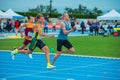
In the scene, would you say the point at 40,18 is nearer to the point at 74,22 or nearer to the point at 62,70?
the point at 62,70

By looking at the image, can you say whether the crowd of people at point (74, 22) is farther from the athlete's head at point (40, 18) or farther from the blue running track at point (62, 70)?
the athlete's head at point (40, 18)

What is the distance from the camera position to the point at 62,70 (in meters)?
12.7

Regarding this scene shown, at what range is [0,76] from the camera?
11.1m

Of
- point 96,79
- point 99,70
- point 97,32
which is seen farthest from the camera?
point 97,32

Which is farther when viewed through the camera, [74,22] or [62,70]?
[74,22]

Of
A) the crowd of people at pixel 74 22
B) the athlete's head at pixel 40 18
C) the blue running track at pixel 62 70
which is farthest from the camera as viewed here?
the crowd of people at pixel 74 22

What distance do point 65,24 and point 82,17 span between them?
53.7 m

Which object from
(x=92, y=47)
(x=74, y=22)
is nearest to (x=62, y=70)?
(x=92, y=47)

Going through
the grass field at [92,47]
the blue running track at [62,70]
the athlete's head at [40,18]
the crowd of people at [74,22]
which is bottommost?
the crowd of people at [74,22]

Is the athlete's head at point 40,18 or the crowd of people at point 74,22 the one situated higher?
the athlete's head at point 40,18

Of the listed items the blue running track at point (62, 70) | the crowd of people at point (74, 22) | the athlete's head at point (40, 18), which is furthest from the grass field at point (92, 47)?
the crowd of people at point (74, 22)

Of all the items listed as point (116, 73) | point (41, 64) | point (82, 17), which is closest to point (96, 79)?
point (116, 73)

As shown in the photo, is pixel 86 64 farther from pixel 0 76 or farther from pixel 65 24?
pixel 0 76

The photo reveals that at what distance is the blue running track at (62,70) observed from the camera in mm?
11146
